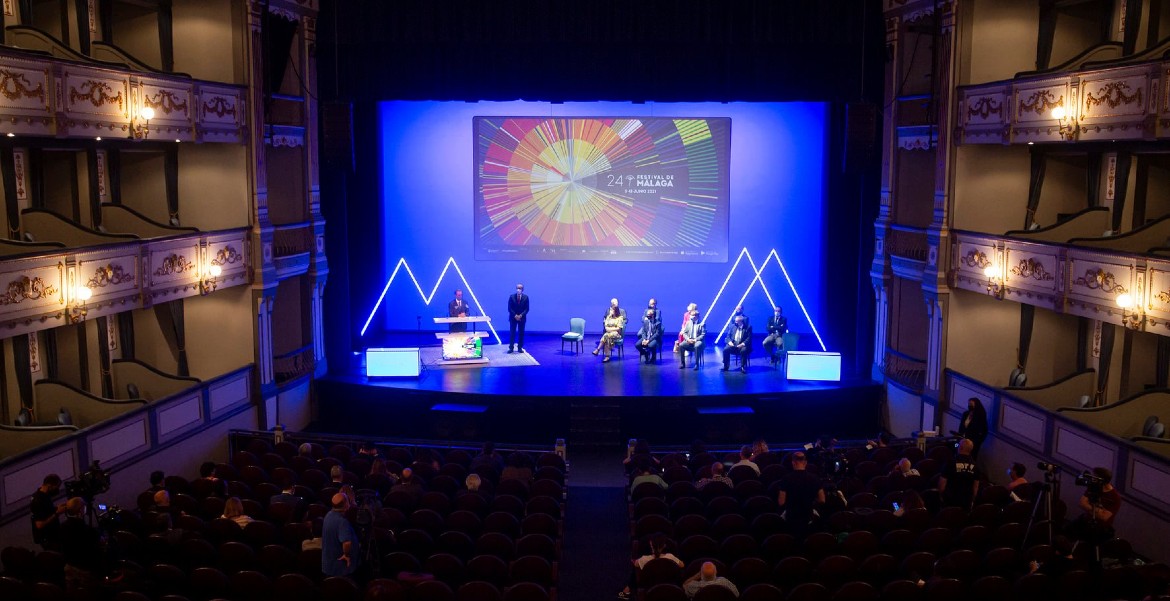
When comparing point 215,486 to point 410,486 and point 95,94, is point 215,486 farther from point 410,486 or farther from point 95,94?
point 95,94

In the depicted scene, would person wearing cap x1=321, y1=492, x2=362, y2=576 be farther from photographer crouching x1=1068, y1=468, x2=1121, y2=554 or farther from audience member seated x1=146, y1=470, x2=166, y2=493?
photographer crouching x1=1068, y1=468, x2=1121, y2=554

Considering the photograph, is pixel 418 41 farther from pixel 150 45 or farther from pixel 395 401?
pixel 395 401

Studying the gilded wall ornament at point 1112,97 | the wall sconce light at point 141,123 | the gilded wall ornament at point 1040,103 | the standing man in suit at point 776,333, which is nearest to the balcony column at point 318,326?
the wall sconce light at point 141,123

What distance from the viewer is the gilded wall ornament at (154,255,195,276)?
13.9 meters

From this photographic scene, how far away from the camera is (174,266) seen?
1414cm

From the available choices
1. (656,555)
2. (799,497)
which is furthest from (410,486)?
(799,497)

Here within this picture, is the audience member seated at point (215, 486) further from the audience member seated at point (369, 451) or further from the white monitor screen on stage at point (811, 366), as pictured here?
the white monitor screen on stage at point (811, 366)

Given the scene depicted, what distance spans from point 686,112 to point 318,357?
27.4ft

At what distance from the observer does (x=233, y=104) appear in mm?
15211

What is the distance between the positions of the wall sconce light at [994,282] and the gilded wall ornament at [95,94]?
40.2ft

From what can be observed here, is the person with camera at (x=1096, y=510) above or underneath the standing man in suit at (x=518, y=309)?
underneath

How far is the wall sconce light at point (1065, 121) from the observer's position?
13.2m

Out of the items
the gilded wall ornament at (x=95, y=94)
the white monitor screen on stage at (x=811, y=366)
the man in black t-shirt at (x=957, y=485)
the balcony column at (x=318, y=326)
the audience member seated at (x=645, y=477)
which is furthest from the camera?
the balcony column at (x=318, y=326)

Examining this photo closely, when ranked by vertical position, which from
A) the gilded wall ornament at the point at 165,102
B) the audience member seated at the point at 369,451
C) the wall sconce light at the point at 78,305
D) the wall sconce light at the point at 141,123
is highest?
the gilded wall ornament at the point at 165,102
